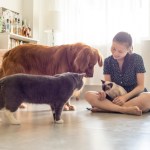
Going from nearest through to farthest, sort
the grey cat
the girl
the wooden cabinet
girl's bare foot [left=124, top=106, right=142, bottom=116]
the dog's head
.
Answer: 1. the grey cat
2. girl's bare foot [left=124, top=106, right=142, bottom=116]
3. the girl
4. the dog's head
5. the wooden cabinet

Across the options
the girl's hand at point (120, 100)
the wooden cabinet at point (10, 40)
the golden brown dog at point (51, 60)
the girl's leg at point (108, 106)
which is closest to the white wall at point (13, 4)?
the wooden cabinet at point (10, 40)

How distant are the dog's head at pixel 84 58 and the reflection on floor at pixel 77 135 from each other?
647 mm

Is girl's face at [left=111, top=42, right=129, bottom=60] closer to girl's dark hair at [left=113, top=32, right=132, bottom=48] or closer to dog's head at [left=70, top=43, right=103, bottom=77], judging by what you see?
girl's dark hair at [left=113, top=32, right=132, bottom=48]

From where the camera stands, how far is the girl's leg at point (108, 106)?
2.04m

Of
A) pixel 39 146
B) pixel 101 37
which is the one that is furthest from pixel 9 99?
pixel 101 37

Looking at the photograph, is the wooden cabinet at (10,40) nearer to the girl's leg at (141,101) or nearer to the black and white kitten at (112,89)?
the black and white kitten at (112,89)

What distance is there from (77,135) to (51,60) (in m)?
1.17

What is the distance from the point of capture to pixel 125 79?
2295 millimetres

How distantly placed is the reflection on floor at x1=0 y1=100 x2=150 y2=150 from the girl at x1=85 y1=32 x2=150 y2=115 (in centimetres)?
36

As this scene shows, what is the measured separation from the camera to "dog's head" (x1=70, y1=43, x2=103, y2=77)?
2346mm

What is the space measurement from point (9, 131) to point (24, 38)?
267 centimetres

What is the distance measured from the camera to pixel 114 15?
158 inches

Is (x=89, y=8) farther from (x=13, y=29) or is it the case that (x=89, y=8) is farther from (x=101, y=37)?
(x=13, y=29)

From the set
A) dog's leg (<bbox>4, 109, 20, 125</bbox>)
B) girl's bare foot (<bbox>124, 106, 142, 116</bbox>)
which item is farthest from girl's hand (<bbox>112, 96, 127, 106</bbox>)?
dog's leg (<bbox>4, 109, 20, 125</bbox>)
